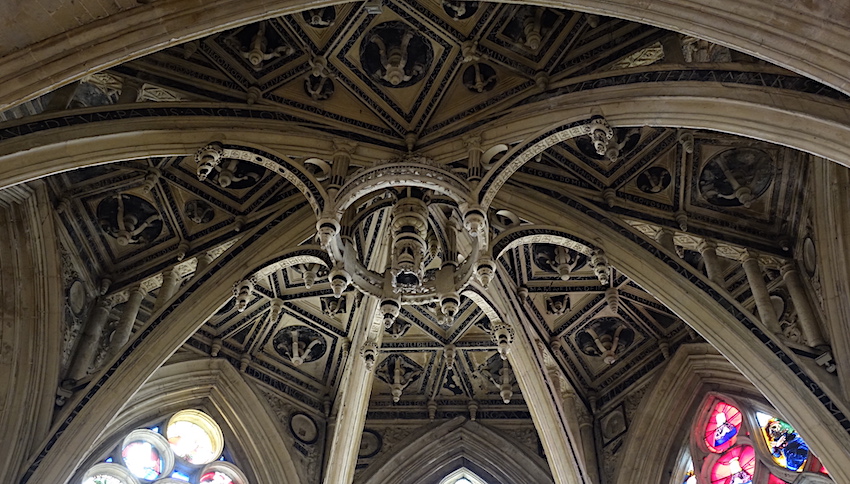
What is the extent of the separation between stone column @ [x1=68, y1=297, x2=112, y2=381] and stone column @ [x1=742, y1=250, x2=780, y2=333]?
26.2 ft

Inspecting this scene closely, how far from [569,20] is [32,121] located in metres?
6.04

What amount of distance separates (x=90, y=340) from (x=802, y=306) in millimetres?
8638

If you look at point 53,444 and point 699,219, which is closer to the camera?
point 53,444

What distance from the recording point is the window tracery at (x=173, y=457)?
1252 centimetres

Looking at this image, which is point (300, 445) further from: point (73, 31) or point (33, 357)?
point (73, 31)

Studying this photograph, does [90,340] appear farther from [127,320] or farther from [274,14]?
[274,14]

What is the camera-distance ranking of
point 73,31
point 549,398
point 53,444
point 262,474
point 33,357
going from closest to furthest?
point 73,31, point 53,444, point 33,357, point 549,398, point 262,474

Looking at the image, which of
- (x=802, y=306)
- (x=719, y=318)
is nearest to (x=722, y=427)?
(x=802, y=306)

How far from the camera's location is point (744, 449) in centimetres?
1215

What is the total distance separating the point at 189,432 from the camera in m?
13.5

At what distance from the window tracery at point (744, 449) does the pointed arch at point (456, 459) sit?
2330 mm

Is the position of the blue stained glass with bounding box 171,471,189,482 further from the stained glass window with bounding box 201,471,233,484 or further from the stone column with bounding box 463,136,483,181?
the stone column with bounding box 463,136,483,181

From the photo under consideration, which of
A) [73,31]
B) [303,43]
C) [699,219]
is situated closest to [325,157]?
[303,43]

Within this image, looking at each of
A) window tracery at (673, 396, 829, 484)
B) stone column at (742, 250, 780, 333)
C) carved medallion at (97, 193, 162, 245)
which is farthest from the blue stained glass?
stone column at (742, 250, 780, 333)
